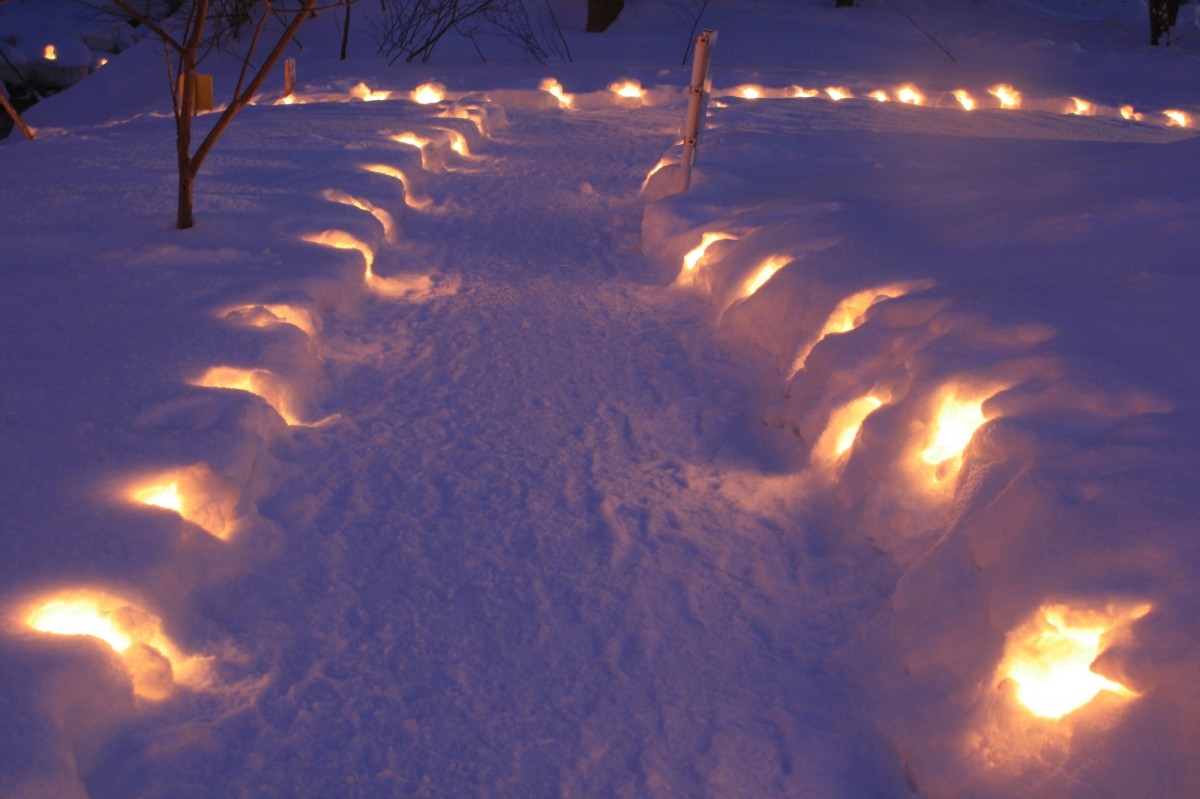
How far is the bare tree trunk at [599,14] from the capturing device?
12.0 meters

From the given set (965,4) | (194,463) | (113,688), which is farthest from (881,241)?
(965,4)

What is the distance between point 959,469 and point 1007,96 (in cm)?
788

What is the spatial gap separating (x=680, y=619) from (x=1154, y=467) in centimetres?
103

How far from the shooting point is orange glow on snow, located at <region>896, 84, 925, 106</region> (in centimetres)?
883

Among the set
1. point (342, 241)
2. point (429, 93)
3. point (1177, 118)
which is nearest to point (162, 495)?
point (342, 241)

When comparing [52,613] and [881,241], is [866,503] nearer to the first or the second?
[881,241]

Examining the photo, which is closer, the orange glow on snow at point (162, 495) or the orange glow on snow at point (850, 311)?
the orange glow on snow at point (162, 495)

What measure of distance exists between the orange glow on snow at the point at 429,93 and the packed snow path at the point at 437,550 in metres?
4.37

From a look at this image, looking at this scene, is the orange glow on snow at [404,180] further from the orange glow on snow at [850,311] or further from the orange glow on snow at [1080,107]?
the orange glow on snow at [1080,107]

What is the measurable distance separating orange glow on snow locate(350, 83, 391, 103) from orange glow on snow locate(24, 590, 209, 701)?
7.13m

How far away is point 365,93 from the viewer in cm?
Answer: 855

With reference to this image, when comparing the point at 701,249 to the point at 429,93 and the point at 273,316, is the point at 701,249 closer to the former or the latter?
the point at 273,316

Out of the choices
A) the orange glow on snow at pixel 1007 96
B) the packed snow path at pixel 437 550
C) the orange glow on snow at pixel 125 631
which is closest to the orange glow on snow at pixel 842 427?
the packed snow path at pixel 437 550

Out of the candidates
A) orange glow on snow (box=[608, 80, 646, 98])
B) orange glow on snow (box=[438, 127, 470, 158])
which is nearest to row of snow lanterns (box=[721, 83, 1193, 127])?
orange glow on snow (box=[608, 80, 646, 98])
